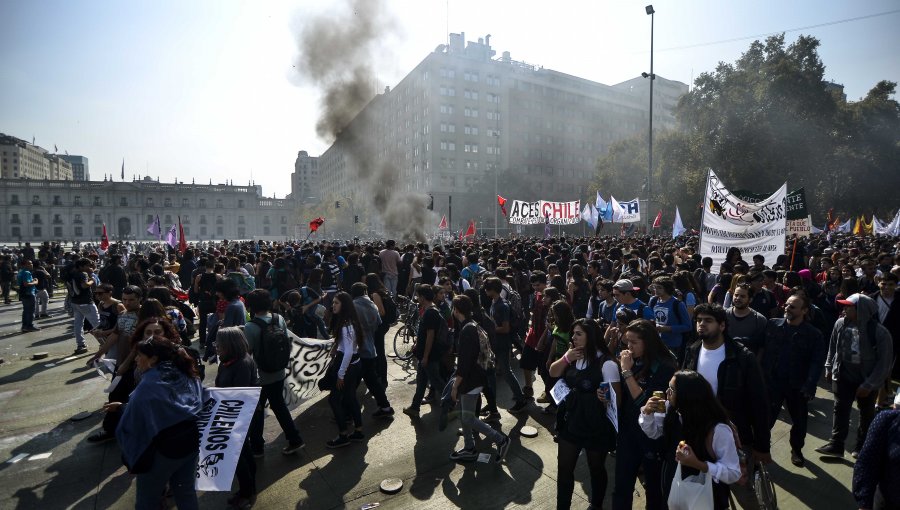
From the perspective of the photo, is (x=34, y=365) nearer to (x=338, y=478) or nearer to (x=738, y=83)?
(x=338, y=478)

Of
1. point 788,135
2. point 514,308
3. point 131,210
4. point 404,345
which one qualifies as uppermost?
point 788,135

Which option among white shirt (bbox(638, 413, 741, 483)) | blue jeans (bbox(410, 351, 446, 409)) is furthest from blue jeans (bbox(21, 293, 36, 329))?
white shirt (bbox(638, 413, 741, 483))

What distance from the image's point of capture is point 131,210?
332 feet

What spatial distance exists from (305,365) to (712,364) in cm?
457

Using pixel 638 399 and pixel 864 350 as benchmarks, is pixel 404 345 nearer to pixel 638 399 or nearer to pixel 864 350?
pixel 638 399

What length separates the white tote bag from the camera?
2666 mm

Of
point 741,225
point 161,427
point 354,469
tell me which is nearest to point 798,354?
point 354,469

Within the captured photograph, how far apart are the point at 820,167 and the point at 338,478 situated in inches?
1580

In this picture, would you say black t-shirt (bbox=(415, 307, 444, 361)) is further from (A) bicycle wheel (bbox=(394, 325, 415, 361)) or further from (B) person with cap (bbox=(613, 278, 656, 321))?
(A) bicycle wheel (bbox=(394, 325, 415, 361))

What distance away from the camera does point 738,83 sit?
1331 inches

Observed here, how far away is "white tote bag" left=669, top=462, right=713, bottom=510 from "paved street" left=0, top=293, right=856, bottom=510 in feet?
5.67

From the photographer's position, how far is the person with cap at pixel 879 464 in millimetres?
2488

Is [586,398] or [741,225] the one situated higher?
[741,225]

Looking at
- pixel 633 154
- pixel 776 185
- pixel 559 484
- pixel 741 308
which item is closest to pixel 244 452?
pixel 559 484
